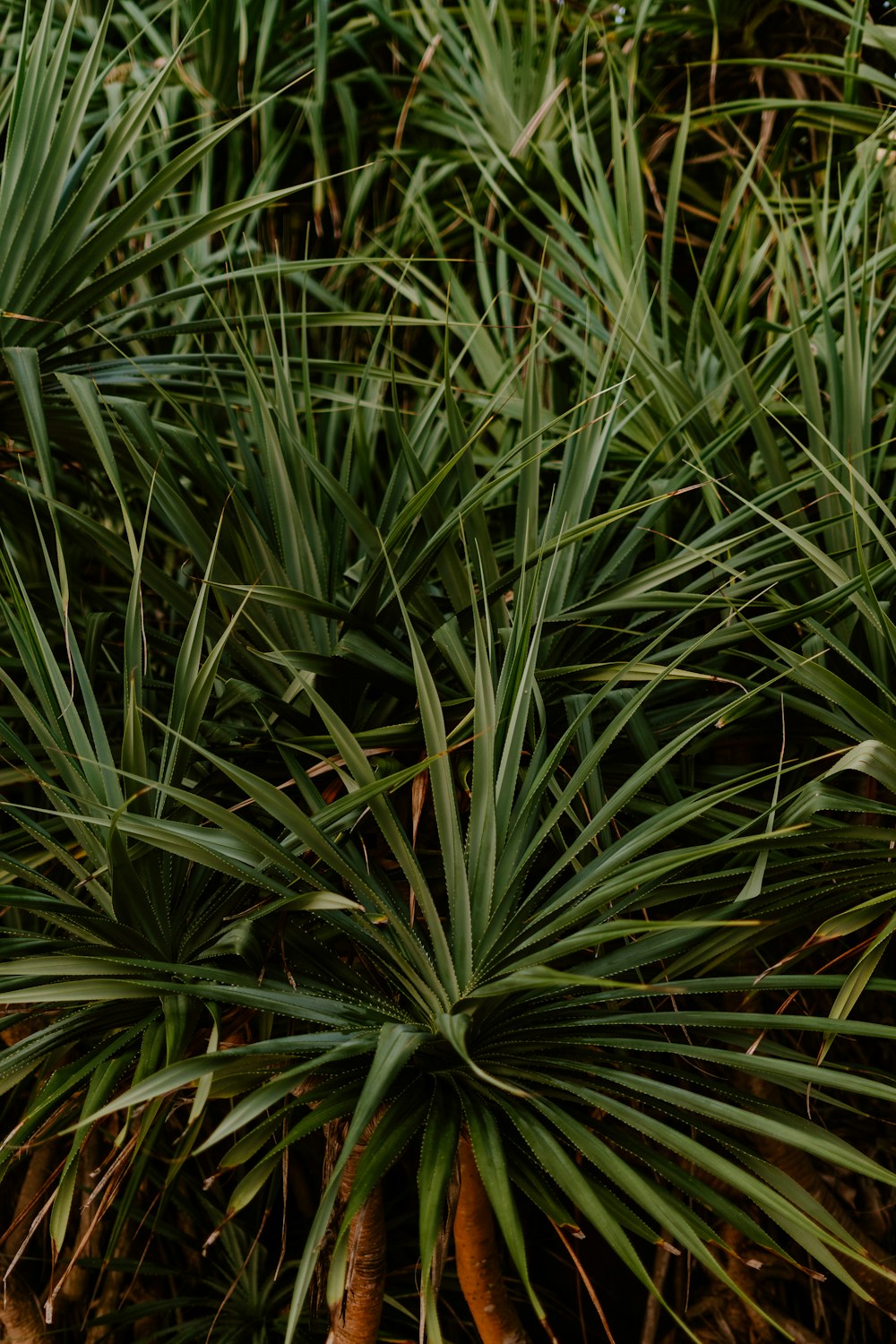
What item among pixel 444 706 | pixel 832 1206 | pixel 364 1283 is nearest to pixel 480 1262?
pixel 364 1283

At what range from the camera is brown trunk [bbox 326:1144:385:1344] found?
1.12m

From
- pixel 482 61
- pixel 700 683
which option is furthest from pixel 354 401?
pixel 482 61

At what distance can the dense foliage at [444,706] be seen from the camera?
37.9 inches

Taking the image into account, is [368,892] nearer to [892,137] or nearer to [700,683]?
[700,683]

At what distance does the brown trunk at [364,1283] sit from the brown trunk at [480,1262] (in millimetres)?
86

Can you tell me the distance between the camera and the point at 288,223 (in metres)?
2.30

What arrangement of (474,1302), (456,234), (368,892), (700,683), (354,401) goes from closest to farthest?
(368,892) < (474,1302) < (700,683) < (354,401) < (456,234)

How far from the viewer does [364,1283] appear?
3.67ft

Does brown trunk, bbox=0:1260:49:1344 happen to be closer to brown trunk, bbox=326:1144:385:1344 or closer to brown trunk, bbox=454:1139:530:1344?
brown trunk, bbox=326:1144:385:1344

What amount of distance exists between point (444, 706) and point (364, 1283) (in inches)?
24.7

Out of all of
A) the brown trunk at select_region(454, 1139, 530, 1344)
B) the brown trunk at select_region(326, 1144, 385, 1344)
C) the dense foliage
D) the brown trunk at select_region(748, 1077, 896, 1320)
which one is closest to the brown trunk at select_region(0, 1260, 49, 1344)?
the dense foliage

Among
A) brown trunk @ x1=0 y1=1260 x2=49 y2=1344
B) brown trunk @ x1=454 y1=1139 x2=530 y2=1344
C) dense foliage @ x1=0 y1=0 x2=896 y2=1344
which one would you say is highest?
dense foliage @ x1=0 y1=0 x2=896 y2=1344

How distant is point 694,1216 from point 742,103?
1814 millimetres

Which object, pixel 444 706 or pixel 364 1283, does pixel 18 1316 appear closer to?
pixel 364 1283
